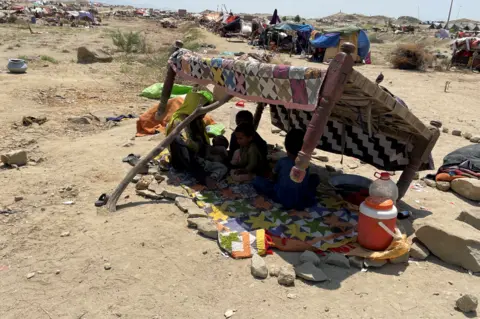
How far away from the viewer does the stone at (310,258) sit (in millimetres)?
3307

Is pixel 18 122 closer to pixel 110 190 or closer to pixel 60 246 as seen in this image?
pixel 110 190

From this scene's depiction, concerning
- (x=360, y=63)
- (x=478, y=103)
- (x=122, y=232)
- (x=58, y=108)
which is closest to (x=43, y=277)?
(x=122, y=232)

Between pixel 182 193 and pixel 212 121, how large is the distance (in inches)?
110

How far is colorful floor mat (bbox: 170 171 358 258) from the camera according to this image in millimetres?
3533

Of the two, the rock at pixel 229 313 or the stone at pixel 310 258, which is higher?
the stone at pixel 310 258

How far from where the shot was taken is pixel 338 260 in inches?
131

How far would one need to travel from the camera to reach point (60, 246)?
3.45 m

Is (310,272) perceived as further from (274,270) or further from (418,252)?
(418,252)

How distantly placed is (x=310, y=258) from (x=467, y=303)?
1186 mm

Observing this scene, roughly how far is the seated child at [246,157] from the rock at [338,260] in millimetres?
1726

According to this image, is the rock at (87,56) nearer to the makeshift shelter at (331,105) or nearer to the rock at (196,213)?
the makeshift shelter at (331,105)

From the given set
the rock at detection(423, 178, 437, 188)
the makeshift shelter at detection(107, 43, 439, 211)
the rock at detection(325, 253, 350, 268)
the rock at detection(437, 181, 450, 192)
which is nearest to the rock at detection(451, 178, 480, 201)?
the rock at detection(437, 181, 450, 192)

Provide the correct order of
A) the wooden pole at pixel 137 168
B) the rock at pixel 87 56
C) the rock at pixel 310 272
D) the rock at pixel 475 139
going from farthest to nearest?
the rock at pixel 87 56
the rock at pixel 475 139
the wooden pole at pixel 137 168
the rock at pixel 310 272

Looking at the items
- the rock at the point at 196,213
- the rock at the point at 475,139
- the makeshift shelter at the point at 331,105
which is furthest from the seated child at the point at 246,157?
the rock at the point at 475,139
